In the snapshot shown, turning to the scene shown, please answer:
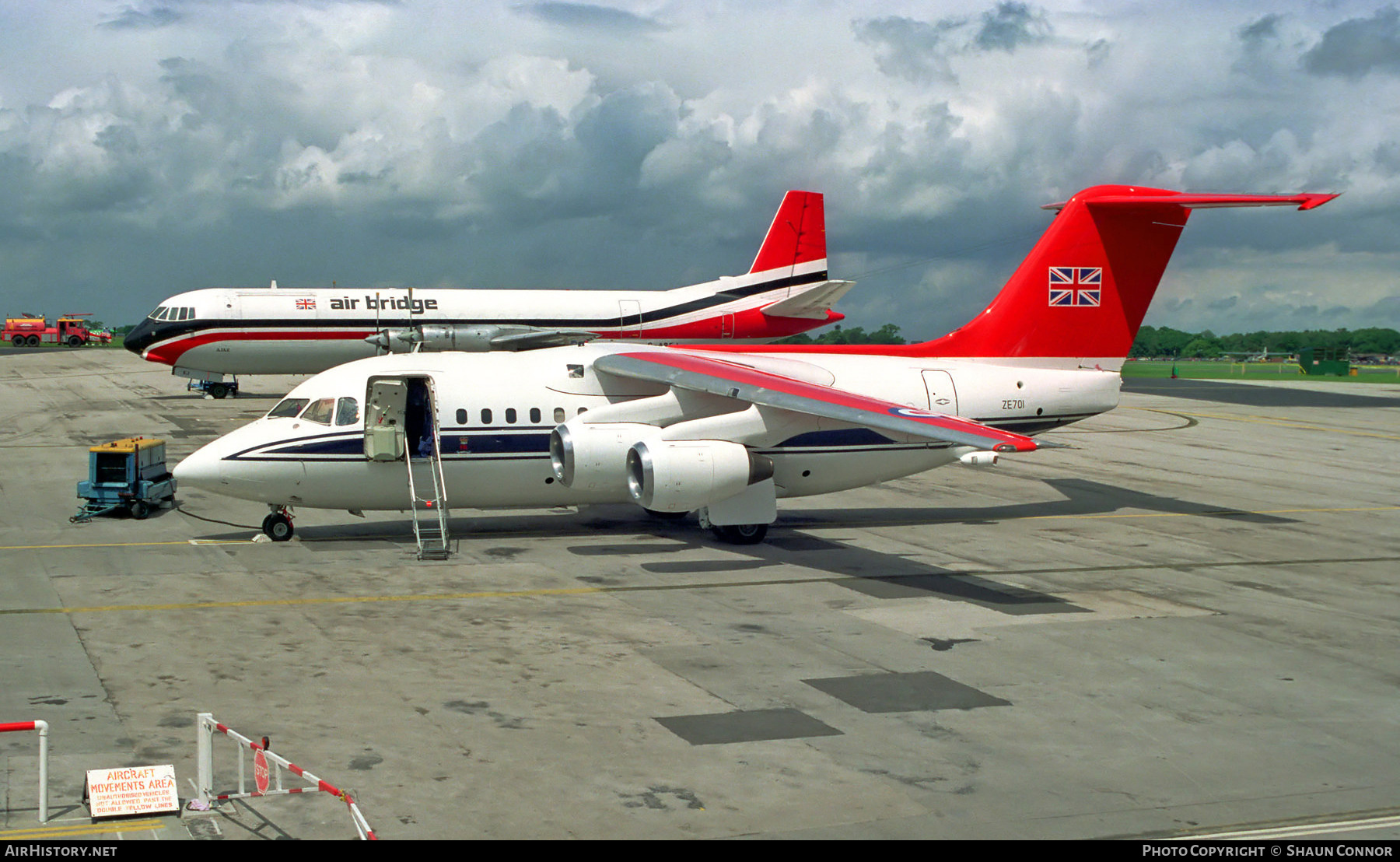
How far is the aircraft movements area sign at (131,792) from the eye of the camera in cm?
980

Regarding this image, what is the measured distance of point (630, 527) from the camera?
25.0m

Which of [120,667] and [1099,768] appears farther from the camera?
[120,667]

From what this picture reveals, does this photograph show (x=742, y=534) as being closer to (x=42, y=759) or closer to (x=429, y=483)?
(x=429, y=483)

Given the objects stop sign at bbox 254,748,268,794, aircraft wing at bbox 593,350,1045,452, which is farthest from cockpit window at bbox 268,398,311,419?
stop sign at bbox 254,748,268,794

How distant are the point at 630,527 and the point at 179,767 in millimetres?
14208

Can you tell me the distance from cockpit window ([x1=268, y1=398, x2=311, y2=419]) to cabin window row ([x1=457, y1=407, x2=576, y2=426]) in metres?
2.93

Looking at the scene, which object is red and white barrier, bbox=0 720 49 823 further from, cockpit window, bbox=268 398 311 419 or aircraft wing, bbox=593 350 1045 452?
cockpit window, bbox=268 398 311 419

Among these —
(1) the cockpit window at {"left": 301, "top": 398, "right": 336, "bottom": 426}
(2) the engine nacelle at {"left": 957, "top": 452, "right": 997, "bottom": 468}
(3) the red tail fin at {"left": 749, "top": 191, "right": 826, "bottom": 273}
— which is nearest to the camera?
(2) the engine nacelle at {"left": 957, "top": 452, "right": 997, "bottom": 468}

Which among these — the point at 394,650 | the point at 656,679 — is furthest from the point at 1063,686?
the point at 394,650

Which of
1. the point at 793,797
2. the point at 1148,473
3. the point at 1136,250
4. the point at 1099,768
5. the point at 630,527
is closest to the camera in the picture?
the point at 793,797

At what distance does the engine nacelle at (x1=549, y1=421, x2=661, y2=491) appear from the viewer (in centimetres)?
2152

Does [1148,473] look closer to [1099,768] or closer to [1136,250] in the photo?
[1136,250]

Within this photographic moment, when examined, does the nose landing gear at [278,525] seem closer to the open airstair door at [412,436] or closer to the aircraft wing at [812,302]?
the open airstair door at [412,436]

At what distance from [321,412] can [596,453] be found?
17.6ft
